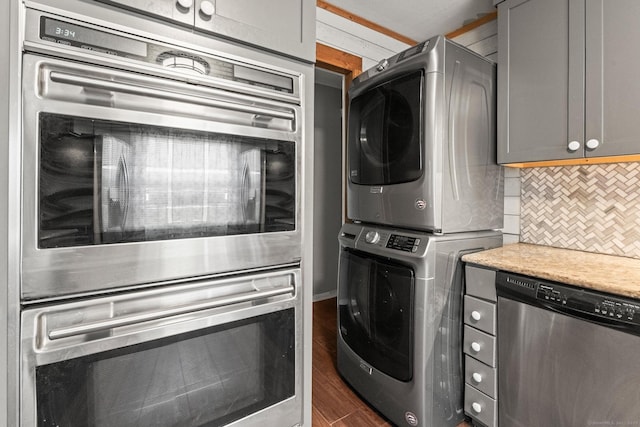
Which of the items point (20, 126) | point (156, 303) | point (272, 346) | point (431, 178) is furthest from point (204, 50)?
point (431, 178)

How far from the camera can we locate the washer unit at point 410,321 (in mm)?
1511

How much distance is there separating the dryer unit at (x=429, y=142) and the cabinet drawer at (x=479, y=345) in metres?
0.56

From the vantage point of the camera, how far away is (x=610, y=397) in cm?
115

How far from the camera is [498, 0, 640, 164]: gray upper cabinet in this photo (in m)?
1.37

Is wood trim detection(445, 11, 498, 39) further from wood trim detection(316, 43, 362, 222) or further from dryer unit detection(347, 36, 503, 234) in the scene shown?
wood trim detection(316, 43, 362, 222)

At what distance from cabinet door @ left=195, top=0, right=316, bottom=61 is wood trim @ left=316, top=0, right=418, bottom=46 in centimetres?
134

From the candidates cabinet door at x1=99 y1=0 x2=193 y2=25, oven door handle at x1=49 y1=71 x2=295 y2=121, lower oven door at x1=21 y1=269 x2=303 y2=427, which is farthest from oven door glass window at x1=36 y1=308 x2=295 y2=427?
cabinet door at x1=99 y1=0 x2=193 y2=25

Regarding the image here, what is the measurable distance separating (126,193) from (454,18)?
254 centimetres

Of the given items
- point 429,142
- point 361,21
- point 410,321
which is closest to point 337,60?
point 361,21

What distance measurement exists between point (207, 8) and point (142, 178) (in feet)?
1.75

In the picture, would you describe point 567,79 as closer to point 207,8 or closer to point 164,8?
point 207,8

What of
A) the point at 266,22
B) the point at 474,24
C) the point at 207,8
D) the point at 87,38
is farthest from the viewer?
the point at 474,24

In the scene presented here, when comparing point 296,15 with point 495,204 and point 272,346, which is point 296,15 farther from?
point 495,204

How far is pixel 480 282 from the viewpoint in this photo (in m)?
1.56
